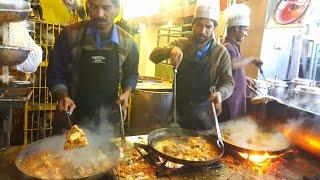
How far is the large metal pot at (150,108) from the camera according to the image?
17.9 feet

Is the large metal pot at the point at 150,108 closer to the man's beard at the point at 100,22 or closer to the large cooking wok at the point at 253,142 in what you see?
the large cooking wok at the point at 253,142

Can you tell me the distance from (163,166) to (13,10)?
1466mm

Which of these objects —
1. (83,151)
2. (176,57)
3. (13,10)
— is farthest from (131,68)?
(13,10)

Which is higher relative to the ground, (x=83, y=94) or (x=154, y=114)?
(x=83, y=94)

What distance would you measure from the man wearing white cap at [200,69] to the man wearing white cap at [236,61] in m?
0.47

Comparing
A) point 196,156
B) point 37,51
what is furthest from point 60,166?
point 37,51

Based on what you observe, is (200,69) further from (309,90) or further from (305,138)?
(309,90)

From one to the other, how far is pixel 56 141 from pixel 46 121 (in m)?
3.20

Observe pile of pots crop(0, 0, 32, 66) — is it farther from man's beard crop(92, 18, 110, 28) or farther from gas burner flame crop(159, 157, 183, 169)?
gas burner flame crop(159, 157, 183, 169)

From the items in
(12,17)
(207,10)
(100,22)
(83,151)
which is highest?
(207,10)

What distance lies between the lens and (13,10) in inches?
68.2

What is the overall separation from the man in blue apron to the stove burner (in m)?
0.59

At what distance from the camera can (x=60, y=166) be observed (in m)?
2.02

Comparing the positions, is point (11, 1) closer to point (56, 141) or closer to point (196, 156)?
point (56, 141)
